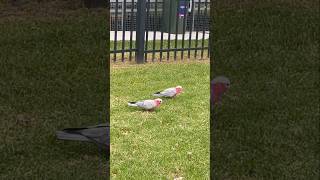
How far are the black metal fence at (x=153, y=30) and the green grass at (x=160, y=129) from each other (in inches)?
48.4

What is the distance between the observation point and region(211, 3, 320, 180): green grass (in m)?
2.50

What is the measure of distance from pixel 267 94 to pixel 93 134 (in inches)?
71.7

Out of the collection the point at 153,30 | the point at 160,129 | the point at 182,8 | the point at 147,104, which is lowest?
the point at 160,129

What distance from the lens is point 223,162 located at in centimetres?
249

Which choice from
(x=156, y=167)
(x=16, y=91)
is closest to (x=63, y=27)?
(x=16, y=91)

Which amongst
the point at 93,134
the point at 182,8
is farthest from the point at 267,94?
the point at 182,8

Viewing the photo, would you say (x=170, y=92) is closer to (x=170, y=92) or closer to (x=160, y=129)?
(x=170, y=92)

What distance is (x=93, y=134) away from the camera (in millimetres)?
2148

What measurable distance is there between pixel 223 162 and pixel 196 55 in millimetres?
2698

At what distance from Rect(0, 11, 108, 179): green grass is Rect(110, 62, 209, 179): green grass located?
11 cm

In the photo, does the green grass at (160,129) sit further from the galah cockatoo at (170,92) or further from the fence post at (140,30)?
the fence post at (140,30)

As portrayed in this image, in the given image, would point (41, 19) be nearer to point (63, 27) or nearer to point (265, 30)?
point (63, 27)

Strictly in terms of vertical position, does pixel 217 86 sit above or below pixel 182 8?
below

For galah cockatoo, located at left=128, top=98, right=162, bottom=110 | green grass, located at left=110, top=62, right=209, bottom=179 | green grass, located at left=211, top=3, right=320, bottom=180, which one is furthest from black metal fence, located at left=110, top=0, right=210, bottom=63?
galah cockatoo, located at left=128, top=98, right=162, bottom=110
